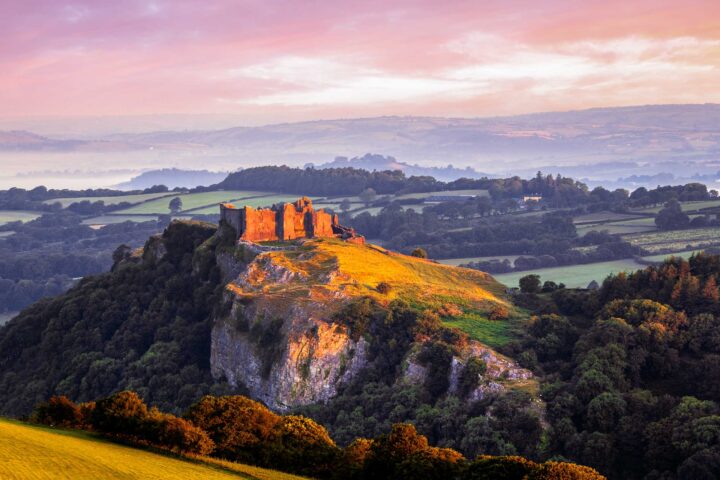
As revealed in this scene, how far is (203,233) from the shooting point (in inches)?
4247

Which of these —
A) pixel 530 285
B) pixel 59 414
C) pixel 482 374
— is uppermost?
pixel 530 285

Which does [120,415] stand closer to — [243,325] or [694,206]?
[243,325]

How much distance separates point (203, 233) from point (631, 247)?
240 feet

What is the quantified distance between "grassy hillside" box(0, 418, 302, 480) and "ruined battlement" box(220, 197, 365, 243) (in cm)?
4563

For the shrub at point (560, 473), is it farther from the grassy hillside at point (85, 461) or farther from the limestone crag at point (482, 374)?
the limestone crag at point (482, 374)

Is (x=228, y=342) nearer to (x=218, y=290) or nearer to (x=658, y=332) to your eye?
(x=218, y=290)

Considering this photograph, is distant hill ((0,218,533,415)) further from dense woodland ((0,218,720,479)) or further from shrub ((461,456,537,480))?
shrub ((461,456,537,480))

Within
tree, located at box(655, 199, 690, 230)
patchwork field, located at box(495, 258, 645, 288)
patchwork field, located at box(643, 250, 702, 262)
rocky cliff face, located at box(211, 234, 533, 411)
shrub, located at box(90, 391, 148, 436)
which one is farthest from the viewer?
tree, located at box(655, 199, 690, 230)

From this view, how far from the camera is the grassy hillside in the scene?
42344 mm

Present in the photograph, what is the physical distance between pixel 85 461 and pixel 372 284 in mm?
46274

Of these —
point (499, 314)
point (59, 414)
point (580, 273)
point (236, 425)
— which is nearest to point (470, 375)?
point (499, 314)

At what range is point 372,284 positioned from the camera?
88812 mm

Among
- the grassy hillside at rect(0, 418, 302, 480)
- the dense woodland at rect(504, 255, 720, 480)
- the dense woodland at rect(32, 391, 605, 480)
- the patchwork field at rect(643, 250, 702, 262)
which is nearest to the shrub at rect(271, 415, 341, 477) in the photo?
the dense woodland at rect(32, 391, 605, 480)

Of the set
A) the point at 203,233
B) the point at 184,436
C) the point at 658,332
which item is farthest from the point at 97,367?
the point at 658,332
